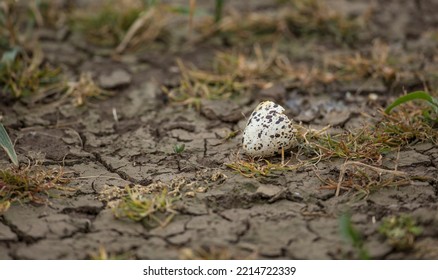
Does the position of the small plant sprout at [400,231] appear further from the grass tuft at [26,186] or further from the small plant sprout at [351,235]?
the grass tuft at [26,186]

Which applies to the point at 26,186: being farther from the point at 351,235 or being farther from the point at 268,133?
the point at 351,235

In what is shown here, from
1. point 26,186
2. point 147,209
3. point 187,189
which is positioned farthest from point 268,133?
point 26,186

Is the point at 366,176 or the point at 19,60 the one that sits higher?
the point at 19,60

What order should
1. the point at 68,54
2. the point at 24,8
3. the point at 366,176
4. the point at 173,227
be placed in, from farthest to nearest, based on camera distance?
the point at 24,8
the point at 68,54
the point at 366,176
the point at 173,227

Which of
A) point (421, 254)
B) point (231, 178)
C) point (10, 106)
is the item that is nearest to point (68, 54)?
point (10, 106)

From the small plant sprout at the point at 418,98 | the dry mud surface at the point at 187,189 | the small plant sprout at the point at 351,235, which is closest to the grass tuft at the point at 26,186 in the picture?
the dry mud surface at the point at 187,189
